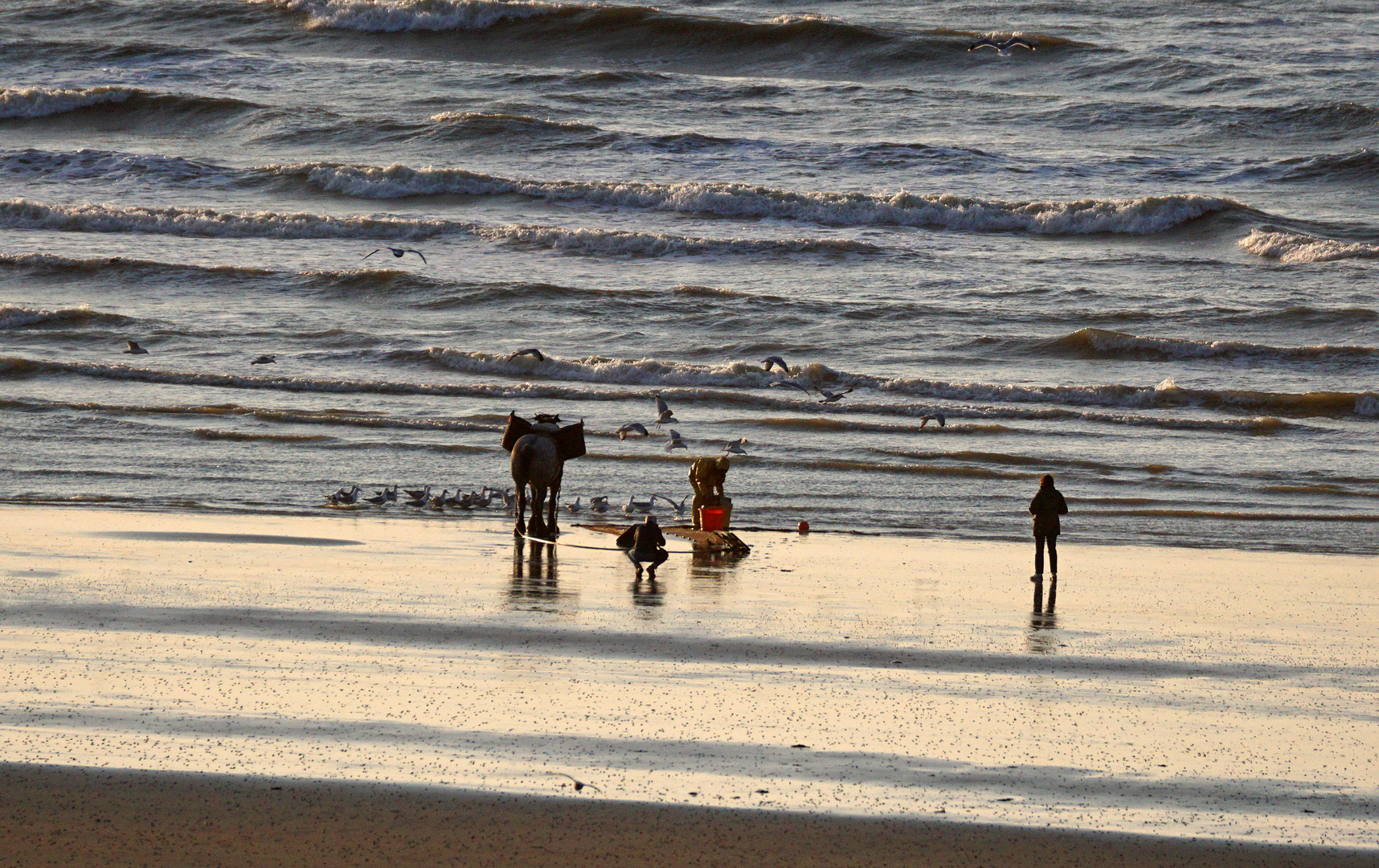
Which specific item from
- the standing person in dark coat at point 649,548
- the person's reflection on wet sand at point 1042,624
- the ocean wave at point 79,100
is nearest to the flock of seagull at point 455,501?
the standing person in dark coat at point 649,548

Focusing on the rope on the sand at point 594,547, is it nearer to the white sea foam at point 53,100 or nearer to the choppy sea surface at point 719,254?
the choppy sea surface at point 719,254

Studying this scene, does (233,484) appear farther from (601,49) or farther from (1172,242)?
(601,49)

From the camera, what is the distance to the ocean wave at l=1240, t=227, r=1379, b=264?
24.3 metres

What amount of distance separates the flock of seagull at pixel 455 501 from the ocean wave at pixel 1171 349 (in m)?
9.78

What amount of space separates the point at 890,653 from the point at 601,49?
33.8 metres

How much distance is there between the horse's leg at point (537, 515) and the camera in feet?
33.7

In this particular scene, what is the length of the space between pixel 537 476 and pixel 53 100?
98.1ft

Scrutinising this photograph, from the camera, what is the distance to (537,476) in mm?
10156

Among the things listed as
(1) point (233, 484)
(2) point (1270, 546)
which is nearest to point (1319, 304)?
(2) point (1270, 546)

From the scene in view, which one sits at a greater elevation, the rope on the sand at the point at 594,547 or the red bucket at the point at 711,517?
the red bucket at the point at 711,517

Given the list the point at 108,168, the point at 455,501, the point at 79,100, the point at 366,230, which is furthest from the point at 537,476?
the point at 79,100

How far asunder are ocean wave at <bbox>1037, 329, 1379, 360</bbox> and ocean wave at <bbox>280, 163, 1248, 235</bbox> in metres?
6.87

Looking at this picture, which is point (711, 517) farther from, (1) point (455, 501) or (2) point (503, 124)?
(2) point (503, 124)

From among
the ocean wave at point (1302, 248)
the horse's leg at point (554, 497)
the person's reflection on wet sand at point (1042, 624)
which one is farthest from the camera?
the ocean wave at point (1302, 248)
